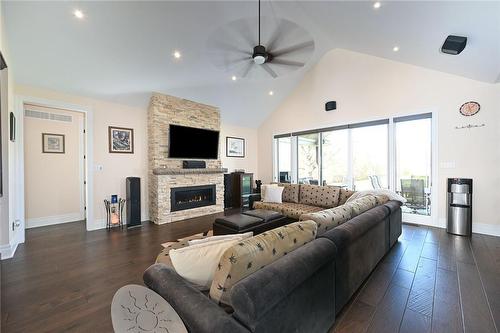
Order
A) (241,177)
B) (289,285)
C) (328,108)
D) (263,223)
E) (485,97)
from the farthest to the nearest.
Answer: (241,177) < (328,108) < (485,97) < (263,223) < (289,285)

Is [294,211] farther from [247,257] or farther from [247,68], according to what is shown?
[247,257]

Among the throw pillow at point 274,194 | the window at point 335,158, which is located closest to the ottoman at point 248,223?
the throw pillow at point 274,194

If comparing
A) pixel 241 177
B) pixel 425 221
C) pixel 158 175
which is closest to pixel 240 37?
pixel 158 175

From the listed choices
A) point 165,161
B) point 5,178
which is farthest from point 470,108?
point 5,178

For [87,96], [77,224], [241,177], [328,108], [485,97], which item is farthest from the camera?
[241,177]

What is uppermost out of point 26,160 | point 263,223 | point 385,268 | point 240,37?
point 240,37

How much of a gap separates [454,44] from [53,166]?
25.5 ft

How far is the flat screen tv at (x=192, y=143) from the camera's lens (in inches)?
203

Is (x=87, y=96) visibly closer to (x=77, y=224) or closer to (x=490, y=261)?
(x=77, y=224)

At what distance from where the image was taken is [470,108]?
3.96 meters

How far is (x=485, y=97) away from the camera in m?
3.83

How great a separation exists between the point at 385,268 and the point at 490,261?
1.47 metres

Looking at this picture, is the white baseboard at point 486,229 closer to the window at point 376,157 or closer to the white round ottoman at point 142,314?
the window at point 376,157

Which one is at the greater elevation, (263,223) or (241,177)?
(241,177)
